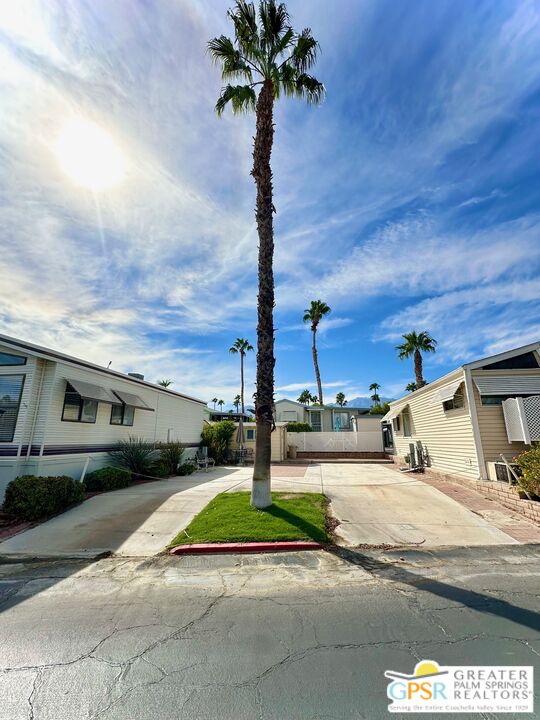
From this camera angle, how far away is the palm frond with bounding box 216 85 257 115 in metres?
9.90

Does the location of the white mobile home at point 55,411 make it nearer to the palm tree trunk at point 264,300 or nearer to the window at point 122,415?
the window at point 122,415

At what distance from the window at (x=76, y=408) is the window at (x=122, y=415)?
4.21 feet

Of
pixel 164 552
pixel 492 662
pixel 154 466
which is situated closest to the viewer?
pixel 492 662

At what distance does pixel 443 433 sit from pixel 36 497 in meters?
13.7

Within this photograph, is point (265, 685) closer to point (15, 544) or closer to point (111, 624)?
point (111, 624)

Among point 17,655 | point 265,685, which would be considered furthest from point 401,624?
point 17,655

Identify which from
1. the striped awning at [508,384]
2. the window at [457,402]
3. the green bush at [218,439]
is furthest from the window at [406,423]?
the green bush at [218,439]

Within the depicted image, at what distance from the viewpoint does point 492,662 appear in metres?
3.03

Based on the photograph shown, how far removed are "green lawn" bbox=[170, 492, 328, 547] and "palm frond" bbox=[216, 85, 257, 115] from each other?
11.1m

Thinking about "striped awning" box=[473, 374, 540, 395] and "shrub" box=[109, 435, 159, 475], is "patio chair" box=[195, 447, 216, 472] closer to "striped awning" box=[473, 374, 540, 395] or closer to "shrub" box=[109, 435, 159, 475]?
"shrub" box=[109, 435, 159, 475]

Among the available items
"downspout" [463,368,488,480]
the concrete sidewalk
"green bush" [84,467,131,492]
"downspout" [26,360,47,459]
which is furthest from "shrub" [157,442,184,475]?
"downspout" [463,368,488,480]

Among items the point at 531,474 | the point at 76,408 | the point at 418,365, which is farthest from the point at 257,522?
the point at 418,365

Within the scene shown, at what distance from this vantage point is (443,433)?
13852mm

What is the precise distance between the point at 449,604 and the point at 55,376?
447 inches
